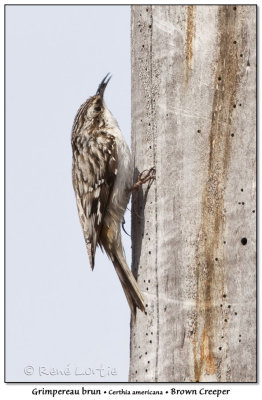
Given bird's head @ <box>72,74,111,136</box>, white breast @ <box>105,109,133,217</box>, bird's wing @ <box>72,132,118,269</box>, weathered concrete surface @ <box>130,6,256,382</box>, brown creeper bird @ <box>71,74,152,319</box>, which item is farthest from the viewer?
bird's head @ <box>72,74,111,136</box>

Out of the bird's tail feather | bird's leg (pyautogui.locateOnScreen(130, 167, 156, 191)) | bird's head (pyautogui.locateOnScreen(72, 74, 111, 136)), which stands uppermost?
bird's head (pyautogui.locateOnScreen(72, 74, 111, 136))

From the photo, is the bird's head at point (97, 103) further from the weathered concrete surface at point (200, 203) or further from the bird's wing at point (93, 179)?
the weathered concrete surface at point (200, 203)

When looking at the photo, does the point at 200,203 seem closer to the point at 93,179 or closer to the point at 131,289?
the point at 131,289

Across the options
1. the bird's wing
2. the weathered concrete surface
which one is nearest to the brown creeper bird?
the bird's wing

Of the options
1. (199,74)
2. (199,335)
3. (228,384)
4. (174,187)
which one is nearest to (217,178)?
(174,187)

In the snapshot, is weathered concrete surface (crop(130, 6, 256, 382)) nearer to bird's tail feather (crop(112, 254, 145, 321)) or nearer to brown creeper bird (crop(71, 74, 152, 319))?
bird's tail feather (crop(112, 254, 145, 321))

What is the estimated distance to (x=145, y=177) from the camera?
372cm

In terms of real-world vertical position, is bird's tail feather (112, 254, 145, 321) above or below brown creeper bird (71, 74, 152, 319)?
below

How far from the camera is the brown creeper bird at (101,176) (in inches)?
162

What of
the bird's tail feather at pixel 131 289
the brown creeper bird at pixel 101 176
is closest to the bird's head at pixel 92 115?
the brown creeper bird at pixel 101 176

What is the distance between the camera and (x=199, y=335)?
3227 mm

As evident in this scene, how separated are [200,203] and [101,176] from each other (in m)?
1.16

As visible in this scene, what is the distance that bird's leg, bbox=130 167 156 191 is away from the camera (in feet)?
11.9

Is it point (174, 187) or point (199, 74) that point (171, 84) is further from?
point (174, 187)
